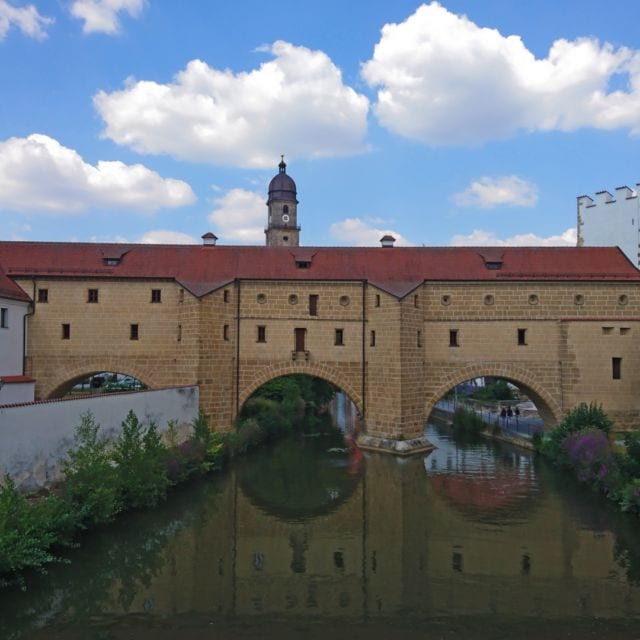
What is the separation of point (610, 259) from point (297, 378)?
881 inches

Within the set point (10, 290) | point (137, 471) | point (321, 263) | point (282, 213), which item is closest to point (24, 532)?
point (137, 471)

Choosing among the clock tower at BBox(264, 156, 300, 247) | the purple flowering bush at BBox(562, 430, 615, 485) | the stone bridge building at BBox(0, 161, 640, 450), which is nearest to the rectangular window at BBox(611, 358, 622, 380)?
the stone bridge building at BBox(0, 161, 640, 450)

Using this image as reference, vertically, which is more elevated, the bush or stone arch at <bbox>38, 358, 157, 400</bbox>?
stone arch at <bbox>38, 358, 157, 400</bbox>

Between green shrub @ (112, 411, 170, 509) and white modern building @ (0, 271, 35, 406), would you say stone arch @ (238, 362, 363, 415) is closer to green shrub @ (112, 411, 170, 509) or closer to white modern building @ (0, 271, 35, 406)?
green shrub @ (112, 411, 170, 509)

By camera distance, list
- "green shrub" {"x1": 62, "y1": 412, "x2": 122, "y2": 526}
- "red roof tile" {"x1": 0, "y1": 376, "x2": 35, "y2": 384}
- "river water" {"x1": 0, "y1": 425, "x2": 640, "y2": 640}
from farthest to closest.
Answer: "red roof tile" {"x1": 0, "y1": 376, "x2": 35, "y2": 384}
"green shrub" {"x1": 62, "y1": 412, "x2": 122, "y2": 526}
"river water" {"x1": 0, "y1": 425, "x2": 640, "y2": 640}

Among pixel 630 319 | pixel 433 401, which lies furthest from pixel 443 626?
pixel 630 319

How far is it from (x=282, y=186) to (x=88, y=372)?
38.9 meters

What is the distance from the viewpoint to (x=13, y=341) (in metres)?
25.8

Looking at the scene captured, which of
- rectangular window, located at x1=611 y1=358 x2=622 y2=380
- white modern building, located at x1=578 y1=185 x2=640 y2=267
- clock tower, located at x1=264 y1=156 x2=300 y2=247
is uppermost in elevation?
clock tower, located at x1=264 y1=156 x2=300 y2=247

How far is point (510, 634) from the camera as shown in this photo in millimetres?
10648

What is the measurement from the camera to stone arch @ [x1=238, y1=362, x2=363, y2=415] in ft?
90.7

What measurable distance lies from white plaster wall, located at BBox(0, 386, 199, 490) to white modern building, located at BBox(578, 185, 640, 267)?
31857 millimetres

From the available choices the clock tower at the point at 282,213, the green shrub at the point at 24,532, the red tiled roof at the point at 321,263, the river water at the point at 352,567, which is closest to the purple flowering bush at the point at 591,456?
the river water at the point at 352,567

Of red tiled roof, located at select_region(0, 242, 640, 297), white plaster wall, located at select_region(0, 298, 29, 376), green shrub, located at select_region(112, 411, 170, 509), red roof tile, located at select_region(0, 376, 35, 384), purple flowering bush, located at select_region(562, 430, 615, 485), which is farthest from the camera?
red tiled roof, located at select_region(0, 242, 640, 297)
